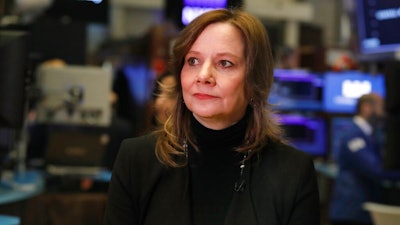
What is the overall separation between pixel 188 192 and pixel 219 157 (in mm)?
136

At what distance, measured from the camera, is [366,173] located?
5.59 metres

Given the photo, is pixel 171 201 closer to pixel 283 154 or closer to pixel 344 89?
pixel 283 154

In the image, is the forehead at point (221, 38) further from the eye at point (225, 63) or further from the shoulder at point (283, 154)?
the shoulder at point (283, 154)

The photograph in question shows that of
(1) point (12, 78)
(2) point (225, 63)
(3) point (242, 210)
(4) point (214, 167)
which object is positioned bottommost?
(3) point (242, 210)

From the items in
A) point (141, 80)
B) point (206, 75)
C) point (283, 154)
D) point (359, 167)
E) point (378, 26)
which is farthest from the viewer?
point (141, 80)

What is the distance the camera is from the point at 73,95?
4.52 metres

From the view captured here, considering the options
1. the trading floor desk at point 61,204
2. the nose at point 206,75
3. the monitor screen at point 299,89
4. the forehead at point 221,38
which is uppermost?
the forehead at point 221,38

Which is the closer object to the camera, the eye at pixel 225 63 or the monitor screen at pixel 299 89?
the eye at pixel 225 63

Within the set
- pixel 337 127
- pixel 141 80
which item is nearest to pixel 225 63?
pixel 337 127

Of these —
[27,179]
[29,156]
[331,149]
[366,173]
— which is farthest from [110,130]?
[331,149]

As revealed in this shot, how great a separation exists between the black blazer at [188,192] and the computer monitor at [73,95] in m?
2.83

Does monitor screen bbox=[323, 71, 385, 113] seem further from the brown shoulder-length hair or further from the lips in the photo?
the lips

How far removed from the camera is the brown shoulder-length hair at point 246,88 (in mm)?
1745

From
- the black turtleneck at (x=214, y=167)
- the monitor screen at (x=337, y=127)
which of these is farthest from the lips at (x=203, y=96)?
the monitor screen at (x=337, y=127)
